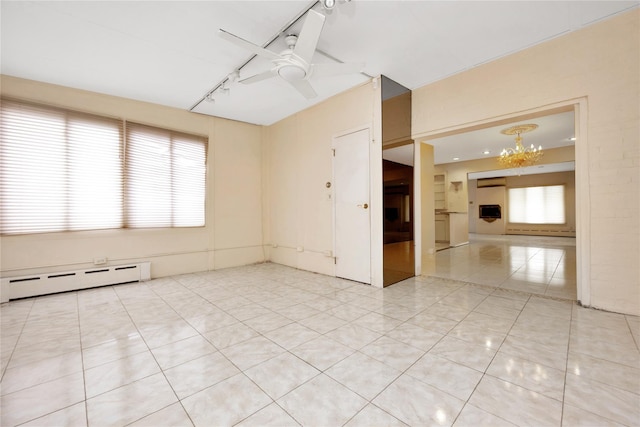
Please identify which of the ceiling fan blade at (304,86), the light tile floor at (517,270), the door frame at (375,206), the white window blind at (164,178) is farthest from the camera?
the white window blind at (164,178)

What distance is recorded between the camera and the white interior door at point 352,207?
13.0 feet

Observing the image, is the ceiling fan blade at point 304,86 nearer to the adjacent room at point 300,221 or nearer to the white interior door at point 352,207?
the adjacent room at point 300,221

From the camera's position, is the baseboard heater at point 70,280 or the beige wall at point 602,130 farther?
the baseboard heater at point 70,280

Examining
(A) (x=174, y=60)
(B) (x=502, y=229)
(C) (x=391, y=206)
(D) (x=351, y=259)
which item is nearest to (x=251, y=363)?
(D) (x=351, y=259)

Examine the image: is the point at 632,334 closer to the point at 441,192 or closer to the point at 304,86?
the point at 304,86

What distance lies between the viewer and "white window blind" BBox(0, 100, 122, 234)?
11.4 feet

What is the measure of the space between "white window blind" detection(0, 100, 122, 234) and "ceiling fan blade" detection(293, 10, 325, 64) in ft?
12.2

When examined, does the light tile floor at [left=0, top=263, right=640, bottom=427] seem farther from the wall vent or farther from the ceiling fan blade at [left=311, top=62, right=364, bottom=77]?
the wall vent

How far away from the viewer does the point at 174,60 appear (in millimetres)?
3324

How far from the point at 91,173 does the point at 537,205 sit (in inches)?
621

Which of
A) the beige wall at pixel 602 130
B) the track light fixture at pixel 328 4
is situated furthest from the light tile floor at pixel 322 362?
the track light fixture at pixel 328 4

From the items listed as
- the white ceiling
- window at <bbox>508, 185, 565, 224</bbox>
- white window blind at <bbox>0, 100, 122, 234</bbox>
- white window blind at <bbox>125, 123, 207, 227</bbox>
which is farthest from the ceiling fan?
window at <bbox>508, 185, 565, 224</bbox>

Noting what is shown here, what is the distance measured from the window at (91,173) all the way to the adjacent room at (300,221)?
3 centimetres

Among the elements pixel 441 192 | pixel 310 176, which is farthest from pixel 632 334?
pixel 441 192
